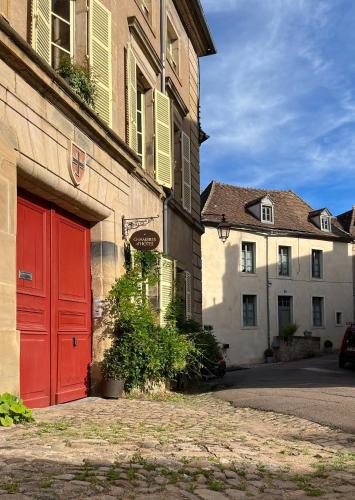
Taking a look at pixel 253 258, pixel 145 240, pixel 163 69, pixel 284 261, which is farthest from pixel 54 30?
pixel 284 261

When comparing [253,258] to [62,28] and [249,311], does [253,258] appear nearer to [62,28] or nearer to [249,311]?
[249,311]

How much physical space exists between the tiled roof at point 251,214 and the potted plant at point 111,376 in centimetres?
2101

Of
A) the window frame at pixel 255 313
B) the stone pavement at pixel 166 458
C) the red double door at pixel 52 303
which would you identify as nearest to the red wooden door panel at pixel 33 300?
the red double door at pixel 52 303

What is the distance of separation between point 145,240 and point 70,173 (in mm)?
2045

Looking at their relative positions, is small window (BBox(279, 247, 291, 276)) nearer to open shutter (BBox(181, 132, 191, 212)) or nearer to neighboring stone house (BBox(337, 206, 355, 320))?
neighboring stone house (BBox(337, 206, 355, 320))

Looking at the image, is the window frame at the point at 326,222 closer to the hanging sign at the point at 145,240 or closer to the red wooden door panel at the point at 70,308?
the hanging sign at the point at 145,240

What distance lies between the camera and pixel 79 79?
817 cm

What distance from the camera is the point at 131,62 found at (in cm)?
1061

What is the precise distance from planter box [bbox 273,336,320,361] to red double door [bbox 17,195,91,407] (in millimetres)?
22003

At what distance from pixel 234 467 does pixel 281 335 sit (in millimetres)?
27020

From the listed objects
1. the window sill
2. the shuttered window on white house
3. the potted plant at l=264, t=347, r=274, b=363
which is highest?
the window sill

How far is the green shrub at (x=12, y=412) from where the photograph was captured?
5.34 metres

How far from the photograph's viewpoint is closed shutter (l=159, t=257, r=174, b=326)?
11.0 metres

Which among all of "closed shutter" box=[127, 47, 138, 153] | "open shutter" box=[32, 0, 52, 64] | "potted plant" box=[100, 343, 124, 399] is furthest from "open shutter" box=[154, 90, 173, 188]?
"open shutter" box=[32, 0, 52, 64]
